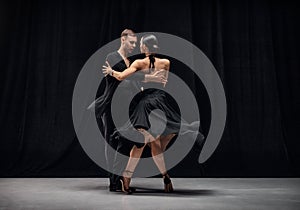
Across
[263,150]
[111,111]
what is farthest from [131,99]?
[263,150]

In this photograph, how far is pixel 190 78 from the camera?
5.35 m

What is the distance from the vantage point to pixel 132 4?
5.42 meters

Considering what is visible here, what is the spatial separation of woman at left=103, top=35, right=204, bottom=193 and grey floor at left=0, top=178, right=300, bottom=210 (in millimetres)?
294

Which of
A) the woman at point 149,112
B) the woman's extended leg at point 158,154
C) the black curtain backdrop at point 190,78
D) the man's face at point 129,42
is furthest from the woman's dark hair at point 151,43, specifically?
the black curtain backdrop at point 190,78

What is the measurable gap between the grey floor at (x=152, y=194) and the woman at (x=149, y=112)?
0.97 feet

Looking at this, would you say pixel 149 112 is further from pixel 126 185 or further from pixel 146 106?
pixel 126 185

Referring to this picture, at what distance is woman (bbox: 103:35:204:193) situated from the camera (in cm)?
367

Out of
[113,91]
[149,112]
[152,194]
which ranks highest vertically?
[113,91]

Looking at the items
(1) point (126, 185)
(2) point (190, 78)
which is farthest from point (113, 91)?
(2) point (190, 78)

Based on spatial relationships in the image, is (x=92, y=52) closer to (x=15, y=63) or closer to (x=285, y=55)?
(x=15, y=63)

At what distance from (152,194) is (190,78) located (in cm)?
194

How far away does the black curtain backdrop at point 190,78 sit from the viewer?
5262 millimetres

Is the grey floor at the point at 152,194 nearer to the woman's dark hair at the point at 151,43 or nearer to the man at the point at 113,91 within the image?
the man at the point at 113,91

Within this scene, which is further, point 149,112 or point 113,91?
point 113,91
